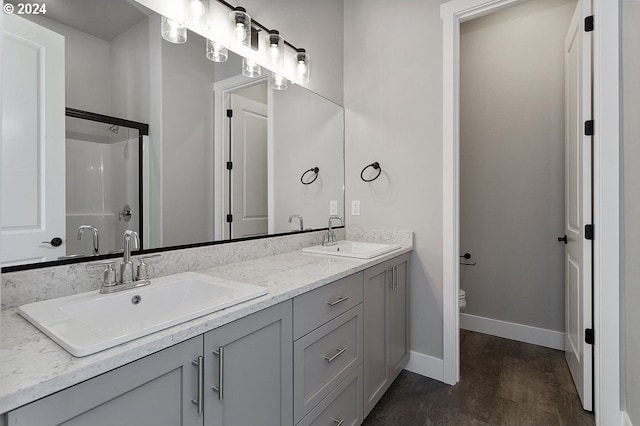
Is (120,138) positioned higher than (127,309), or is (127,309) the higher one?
(120,138)

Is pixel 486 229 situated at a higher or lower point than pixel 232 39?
lower

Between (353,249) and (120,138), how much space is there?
1.56m

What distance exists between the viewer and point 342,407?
147 cm

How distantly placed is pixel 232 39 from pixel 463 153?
7.25ft

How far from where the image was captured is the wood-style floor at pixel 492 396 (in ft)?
5.71

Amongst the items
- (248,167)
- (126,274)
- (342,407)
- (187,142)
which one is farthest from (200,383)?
(248,167)

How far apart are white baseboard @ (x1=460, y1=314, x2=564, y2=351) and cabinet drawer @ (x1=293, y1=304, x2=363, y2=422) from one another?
5.84ft

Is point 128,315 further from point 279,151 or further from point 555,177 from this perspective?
point 555,177

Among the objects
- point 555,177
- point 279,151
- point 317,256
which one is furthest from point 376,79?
point 555,177

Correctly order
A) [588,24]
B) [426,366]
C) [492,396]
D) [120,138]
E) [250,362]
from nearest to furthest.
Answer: [250,362], [120,138], [588,24], [492,396], [426,366]

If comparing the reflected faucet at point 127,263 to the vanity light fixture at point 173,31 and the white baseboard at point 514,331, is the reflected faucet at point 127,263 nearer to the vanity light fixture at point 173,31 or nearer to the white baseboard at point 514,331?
the vanity light fixture at point 173,31

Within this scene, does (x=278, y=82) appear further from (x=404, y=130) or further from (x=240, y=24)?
(x=404, y=130)

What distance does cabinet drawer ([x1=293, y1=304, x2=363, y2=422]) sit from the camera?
1.20 metres

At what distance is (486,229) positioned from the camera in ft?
9.37
